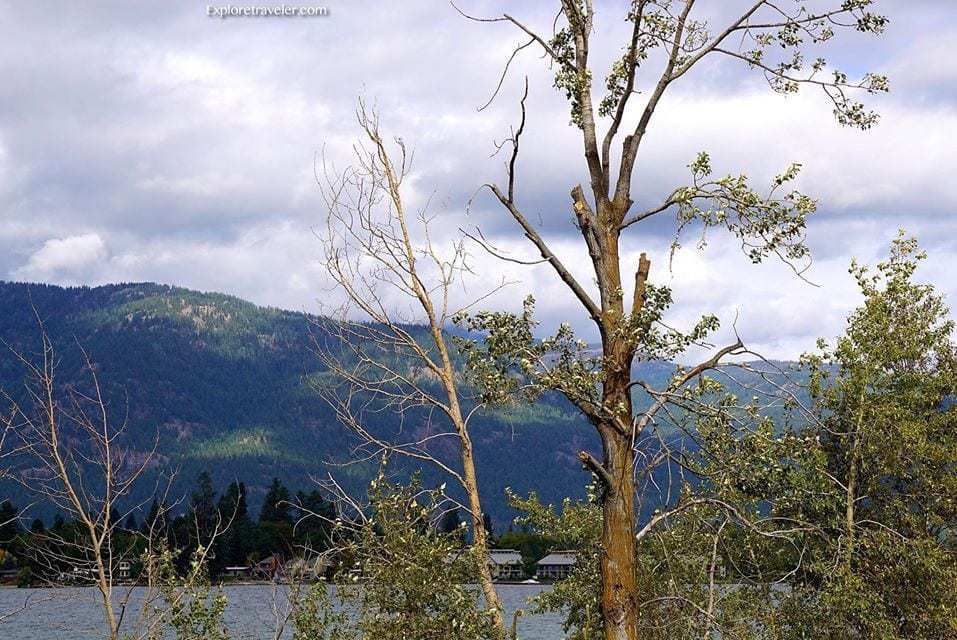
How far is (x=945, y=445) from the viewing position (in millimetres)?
33625

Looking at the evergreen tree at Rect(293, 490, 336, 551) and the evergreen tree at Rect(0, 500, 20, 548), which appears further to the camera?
the evergreen tree at Rect(293, 490, 336, 551)

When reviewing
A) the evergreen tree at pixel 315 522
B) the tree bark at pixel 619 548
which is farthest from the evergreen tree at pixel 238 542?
the tree bark at pixel 619 548

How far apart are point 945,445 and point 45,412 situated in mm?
27410

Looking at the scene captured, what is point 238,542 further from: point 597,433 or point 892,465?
point 597,433

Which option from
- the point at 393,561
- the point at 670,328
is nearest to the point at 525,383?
the point at 670,328

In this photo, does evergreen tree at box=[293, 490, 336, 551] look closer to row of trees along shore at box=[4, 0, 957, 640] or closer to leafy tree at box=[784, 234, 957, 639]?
row of trees along shore at box=[4, 0, 957, 640]

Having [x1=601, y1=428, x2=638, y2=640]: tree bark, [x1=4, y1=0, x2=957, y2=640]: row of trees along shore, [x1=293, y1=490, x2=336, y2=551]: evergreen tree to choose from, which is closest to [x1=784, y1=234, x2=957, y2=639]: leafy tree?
[x1=4, y1=0, x2=957, y2=640]: row of trees along shore

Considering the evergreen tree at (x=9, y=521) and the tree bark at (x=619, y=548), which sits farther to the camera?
the evergreen tree at (x=9, y=521)

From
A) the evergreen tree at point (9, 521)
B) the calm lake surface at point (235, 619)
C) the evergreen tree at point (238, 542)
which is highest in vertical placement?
the evergreen tree at point (9, 521)

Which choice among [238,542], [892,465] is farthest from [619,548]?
[238,542]

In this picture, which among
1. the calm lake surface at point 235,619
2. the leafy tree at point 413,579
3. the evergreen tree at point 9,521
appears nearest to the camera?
the evergreen tree at point 9,521

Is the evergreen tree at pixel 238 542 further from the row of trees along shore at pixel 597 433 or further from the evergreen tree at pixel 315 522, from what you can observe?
the row of trees along shore at pixel 597 433

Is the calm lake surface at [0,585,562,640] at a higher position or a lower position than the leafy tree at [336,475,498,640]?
lower

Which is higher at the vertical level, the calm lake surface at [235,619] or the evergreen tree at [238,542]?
the evergreen tree at [238,542]
